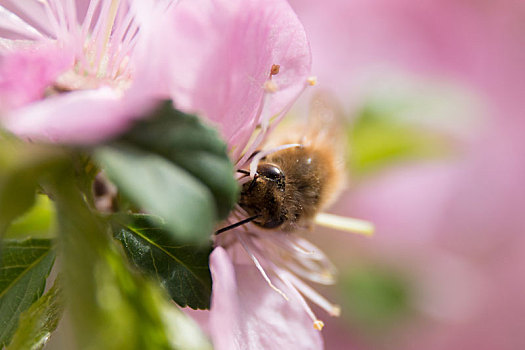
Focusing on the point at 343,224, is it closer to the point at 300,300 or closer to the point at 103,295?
the point at 300,300

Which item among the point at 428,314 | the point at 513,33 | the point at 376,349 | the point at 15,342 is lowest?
the point at 376,349

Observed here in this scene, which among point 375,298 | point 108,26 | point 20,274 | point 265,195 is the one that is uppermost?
point 108,26

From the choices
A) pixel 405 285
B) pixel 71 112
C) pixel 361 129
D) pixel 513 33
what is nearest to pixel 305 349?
pixel 71 112

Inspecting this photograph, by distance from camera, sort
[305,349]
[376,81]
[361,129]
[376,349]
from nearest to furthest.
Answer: [305,349]
[361,129]
[376,81]
[376,349]

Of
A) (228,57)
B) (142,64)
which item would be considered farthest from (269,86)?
(142,64)

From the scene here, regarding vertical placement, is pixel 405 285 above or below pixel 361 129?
below

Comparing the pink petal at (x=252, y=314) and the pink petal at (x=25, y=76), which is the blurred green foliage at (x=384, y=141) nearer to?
the pink petal at (x=252, y=314)

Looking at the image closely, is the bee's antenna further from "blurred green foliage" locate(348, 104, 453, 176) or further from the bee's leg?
"blurred green foliage" locate(348, 104, 453, 176)

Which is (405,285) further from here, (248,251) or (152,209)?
(152,209)
